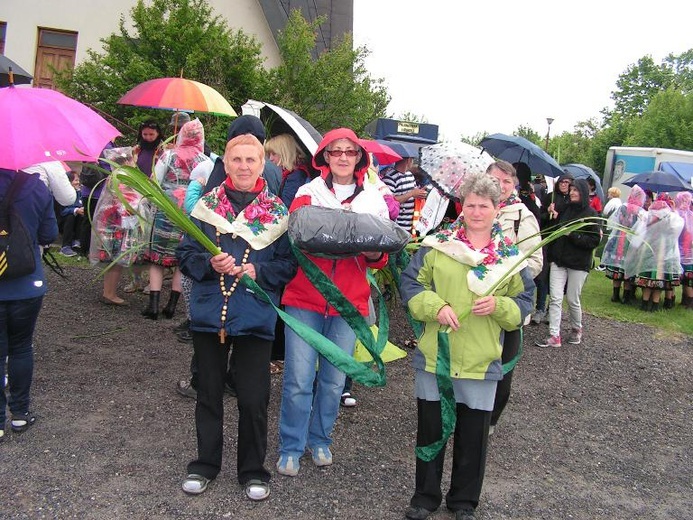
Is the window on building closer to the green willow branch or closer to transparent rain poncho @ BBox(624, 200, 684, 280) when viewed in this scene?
transparent rain poncho @ BBox(624, 200, 684, 280)

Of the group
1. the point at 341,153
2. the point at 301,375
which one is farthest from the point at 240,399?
the point at 341,153

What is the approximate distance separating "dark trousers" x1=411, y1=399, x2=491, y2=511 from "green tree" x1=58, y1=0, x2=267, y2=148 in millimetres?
8127

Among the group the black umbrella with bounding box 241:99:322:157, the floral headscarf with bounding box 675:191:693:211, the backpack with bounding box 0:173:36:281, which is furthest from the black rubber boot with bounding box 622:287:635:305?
the backpack with bounding box 0:173:36:281

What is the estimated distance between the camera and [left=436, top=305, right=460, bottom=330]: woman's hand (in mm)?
3398

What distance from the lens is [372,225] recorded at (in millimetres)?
3557

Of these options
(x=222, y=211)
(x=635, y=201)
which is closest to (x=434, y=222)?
(x=222, y=211)

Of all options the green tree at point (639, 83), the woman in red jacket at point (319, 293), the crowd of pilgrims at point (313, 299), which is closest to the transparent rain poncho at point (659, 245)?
the crowd of pilgrims at point (313, 299)

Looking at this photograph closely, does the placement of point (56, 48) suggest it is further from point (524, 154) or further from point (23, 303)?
point (23, 303)

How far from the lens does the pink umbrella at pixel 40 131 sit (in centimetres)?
337

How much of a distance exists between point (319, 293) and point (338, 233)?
0.51 meters

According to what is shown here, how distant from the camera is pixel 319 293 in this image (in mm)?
3881

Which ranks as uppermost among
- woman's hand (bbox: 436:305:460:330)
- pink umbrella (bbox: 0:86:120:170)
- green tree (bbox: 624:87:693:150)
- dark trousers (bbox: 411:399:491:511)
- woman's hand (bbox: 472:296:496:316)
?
green tree (bbox: 624:87:693:150)

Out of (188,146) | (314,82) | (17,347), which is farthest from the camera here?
(314,82)

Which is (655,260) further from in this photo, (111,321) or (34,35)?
(34,35)
